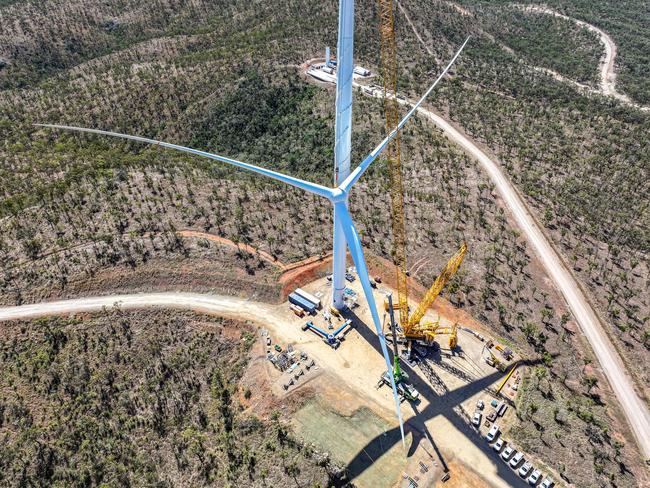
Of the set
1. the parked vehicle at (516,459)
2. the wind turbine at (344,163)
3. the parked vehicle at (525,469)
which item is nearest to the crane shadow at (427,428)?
the parked vehicle at (525,469)

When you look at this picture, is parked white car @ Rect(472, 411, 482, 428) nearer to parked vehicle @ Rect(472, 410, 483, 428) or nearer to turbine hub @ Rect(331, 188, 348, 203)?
parked vehicle @ Rect(472, 410, 483, 428)

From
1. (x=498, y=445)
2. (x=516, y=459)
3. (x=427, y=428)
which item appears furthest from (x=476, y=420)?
(x=427, y=428)

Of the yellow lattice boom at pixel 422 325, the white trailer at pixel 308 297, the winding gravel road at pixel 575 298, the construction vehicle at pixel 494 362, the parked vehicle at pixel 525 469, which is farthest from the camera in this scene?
the white trailer at pixel 308 297

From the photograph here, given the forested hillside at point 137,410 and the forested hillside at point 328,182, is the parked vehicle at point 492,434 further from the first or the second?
the forested hillside at point 137,410

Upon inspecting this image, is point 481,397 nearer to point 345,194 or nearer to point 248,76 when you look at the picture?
point 345,194

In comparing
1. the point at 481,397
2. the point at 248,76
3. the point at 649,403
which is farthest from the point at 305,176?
the point at 649,403

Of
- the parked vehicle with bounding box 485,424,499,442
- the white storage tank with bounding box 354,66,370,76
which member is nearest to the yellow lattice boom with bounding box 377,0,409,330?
the parked vehicle with bounding box 485,424,499,442
